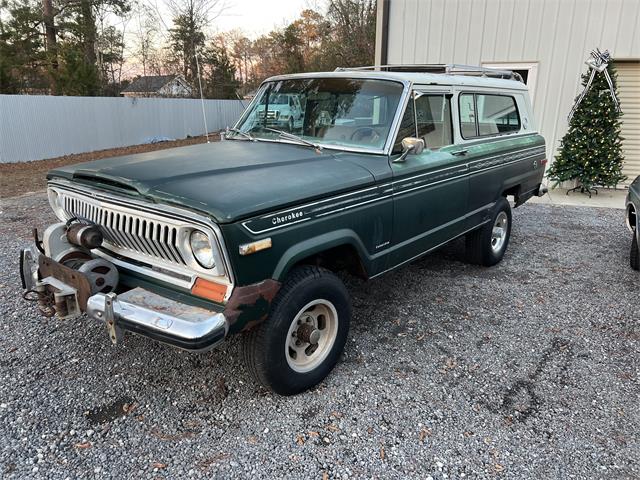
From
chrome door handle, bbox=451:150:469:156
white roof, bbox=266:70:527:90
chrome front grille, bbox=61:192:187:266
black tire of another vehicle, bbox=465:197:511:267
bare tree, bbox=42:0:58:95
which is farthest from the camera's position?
bare tree, bbox=42:0:58:95

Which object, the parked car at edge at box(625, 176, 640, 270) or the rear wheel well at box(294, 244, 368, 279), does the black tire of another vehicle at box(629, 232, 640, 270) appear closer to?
the parked car at edge at box(625, 176, 640, 270)

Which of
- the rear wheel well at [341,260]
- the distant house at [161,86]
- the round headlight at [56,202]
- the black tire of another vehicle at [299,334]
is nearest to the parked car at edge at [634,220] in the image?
the rear wheel well at [341,260]

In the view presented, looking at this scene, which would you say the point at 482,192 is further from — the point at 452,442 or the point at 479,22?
the point at 479,22

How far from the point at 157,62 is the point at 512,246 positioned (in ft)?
79.5

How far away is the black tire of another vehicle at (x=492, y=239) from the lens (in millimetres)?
5180

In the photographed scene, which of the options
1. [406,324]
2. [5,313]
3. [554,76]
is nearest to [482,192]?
[406,324]

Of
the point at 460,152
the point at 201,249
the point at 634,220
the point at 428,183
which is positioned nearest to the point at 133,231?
the point at 201,249

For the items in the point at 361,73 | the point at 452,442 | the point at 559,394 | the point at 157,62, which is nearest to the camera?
the point at 452,442

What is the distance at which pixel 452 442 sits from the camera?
2.72 meters

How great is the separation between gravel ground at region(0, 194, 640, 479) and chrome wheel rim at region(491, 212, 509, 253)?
3.39 feet

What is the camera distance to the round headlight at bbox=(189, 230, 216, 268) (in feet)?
8.38

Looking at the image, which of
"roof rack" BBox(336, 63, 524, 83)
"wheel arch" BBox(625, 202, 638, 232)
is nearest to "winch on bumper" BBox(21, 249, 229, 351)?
"roof rack" BBox(336, 63, 524, 83)

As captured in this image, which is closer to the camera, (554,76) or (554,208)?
(554,208)

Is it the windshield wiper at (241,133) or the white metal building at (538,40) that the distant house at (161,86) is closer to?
the white metal building at (538,40)
